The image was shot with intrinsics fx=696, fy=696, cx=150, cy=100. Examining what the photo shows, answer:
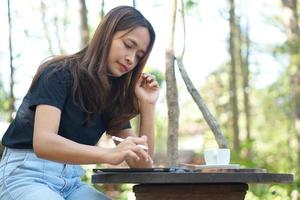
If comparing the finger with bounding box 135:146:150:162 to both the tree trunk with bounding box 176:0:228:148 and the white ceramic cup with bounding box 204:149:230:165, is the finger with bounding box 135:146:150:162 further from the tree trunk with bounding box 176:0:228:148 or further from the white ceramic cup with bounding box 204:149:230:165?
the tree trunk with bounding box 176:0:228:148

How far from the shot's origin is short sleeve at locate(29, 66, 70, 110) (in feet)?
9.27

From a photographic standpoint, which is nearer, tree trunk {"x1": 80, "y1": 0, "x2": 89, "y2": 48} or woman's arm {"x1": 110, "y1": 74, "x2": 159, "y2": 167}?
woman's arm {"x1": 110, "y1": 74, "x2": 159, "y2": 167}

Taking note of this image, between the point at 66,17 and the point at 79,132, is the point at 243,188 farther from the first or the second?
the point at 66,17

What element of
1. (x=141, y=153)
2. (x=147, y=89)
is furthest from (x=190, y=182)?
(x=147, y=89)

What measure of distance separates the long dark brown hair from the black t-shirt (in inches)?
1.2

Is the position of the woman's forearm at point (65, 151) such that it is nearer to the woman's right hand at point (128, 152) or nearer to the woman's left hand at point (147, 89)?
the woman's right hand at point (128, 152)

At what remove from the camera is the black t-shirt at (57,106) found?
2.85 m

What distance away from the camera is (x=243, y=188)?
2.89 meters

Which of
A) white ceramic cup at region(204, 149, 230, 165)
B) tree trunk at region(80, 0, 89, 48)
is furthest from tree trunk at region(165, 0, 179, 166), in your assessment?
tree trunk at region(80, 0, 89, 48)

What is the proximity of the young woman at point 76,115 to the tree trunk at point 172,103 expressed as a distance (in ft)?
4.84

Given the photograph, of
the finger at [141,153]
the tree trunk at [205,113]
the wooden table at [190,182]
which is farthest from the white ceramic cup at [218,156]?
the tree trunk at [205,113]

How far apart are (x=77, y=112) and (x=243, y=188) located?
0.77m

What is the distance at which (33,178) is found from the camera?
2.86m

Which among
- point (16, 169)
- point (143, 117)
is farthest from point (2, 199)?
point (143, 117)
